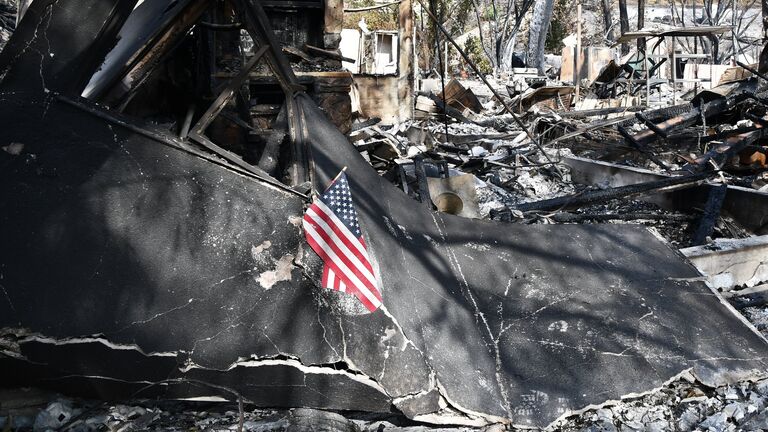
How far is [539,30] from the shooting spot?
2570 cm

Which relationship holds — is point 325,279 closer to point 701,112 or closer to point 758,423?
point 758,423

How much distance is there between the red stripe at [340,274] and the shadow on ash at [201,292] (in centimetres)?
3

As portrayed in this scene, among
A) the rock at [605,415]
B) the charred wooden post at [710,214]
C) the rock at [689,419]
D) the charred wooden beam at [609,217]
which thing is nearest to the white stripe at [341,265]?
the rock at [605,415]

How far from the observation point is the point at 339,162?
4.59m

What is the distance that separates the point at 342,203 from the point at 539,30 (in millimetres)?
23539

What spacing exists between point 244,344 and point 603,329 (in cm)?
223

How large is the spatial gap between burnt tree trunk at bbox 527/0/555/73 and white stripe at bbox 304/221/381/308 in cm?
2298

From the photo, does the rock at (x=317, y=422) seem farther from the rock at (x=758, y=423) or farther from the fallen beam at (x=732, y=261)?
the fallen beam at (x=732, y=261)

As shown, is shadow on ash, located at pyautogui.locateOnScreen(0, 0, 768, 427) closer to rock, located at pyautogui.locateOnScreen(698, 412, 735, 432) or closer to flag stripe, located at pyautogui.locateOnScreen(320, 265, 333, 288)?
flag stripe, located at pyautogui.locateOnScreen(320, 265, 333, 288)

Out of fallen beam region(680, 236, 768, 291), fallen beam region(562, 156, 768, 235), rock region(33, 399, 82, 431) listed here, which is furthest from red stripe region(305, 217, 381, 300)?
fallen beam region(562, 156, 768, 235)

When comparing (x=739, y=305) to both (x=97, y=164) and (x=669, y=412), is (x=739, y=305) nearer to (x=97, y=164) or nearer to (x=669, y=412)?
(x=669, y=412)

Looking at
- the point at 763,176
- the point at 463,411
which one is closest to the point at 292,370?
the point at 463,411

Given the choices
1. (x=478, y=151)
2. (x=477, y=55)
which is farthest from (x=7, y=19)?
(x=477, y=55)

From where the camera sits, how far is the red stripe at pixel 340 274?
3705 mm
